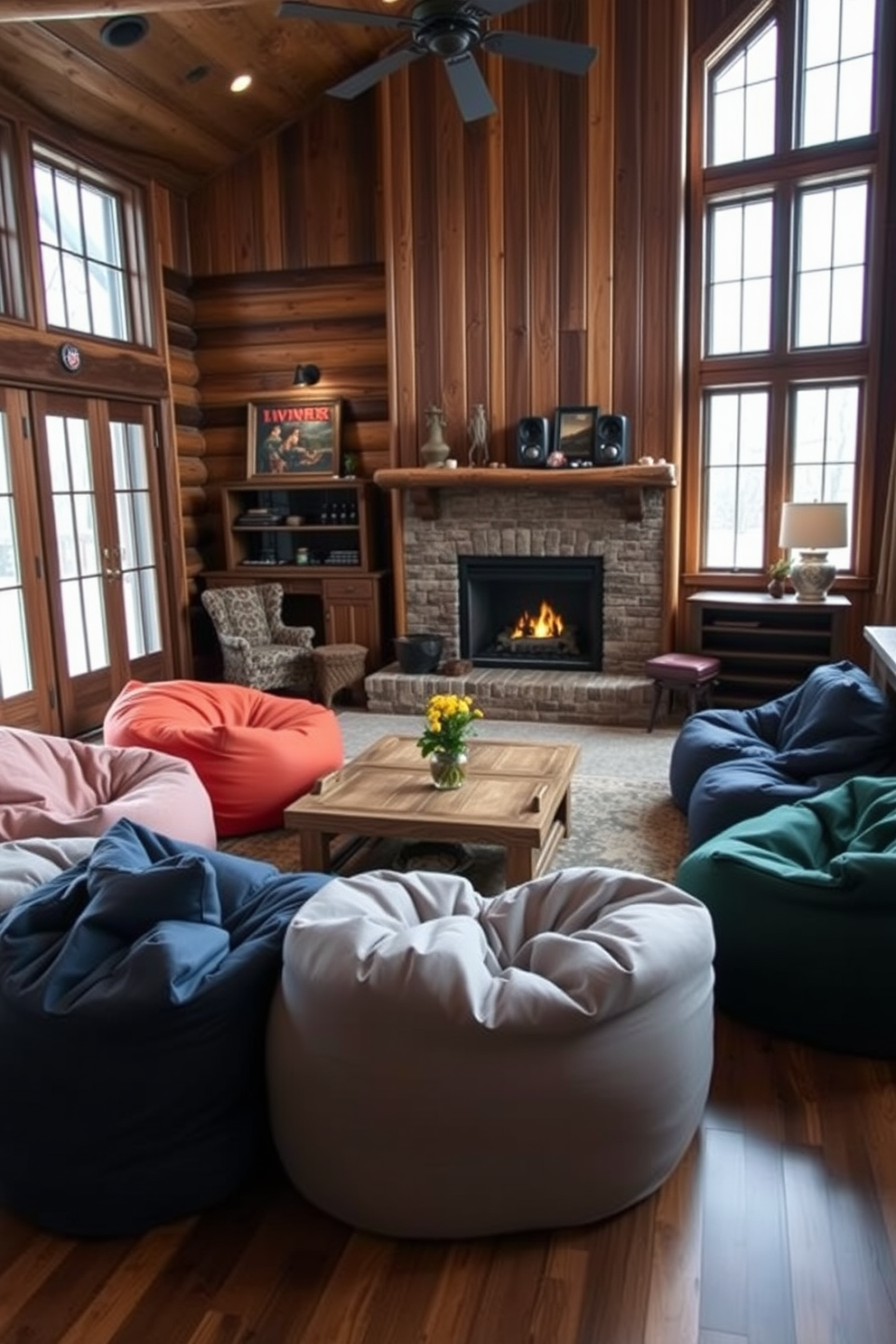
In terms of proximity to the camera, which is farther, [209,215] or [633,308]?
[209,215]

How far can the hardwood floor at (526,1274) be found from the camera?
177cm

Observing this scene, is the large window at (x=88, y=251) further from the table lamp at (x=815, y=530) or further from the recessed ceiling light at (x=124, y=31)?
the table lamp at (x=815, y=530)

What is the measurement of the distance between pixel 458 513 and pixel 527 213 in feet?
6.58

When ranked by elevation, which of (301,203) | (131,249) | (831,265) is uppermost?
(301,203)

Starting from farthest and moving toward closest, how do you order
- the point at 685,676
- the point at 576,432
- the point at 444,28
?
the point at 576,432 → the point at 685,676 → the point at 444,28

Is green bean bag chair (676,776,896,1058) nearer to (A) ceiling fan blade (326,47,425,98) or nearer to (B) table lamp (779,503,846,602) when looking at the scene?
(B) table lamp (779,503,846,602)

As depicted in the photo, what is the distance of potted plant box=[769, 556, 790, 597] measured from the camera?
609 cm

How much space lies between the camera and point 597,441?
6.31 m

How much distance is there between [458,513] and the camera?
6.82m

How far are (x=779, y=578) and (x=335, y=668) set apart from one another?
2.99 meters

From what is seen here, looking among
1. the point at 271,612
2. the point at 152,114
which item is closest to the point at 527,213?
the point at 152,114

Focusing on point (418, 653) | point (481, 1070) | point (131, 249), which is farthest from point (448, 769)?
point (131, 249)

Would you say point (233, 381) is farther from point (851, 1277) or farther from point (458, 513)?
point (851, 1277)

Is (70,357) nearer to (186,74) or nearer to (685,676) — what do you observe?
(186,74)
